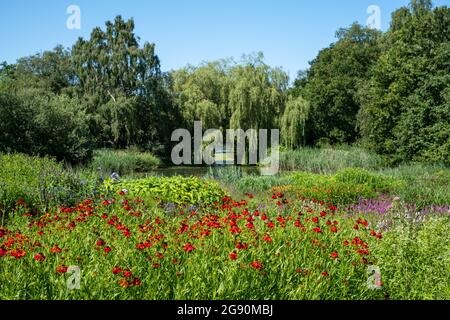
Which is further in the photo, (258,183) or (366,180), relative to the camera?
(258,183)

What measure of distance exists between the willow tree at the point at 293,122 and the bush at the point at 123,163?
7373 mm

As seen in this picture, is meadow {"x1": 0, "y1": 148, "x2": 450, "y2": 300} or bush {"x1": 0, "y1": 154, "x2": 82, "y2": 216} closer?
meadow {"x1": 0, "y1": 148, "x2": 450, "y2": 300}

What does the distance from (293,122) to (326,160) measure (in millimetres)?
5580

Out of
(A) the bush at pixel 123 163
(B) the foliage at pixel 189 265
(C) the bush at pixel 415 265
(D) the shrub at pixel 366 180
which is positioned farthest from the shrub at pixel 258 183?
(B) the foliage at pixel 189 265

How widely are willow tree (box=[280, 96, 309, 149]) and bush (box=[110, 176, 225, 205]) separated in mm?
17877

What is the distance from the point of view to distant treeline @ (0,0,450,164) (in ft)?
70.1

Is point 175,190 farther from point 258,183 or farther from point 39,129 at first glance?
point 39,129

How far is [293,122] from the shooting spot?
2702 centimetres

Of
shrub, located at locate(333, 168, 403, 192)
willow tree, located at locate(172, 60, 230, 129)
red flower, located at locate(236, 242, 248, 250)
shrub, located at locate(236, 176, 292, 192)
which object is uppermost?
willow tree, located at locate(172, 60, 230, 129)

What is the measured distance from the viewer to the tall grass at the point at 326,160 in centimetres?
2181

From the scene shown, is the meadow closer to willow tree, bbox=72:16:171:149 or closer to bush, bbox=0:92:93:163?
bush, bbox=0:92:93:163

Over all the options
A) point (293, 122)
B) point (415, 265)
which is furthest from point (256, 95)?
point (415, 265)

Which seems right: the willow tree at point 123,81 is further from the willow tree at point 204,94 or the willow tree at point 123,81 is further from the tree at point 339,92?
the tree at point 339,92

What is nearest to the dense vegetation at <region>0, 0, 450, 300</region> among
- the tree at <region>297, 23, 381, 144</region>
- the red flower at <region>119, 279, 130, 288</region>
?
the red flower at <region>119, 279, 130, 288</region>
